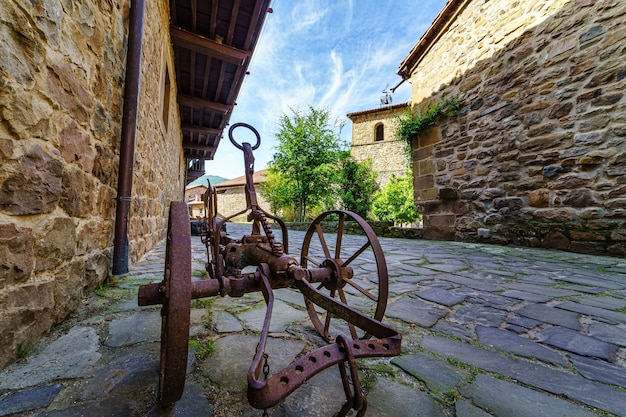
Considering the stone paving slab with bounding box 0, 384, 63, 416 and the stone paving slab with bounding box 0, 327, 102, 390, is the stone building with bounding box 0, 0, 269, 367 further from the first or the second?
the stone paving slab with bounding box 0, 384, 63, 416

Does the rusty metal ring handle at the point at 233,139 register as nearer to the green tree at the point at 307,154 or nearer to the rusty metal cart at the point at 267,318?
the rusty metal cart at the point at 267,318

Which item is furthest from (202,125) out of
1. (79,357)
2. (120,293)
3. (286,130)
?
(79,357)

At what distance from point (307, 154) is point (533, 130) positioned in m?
9.74

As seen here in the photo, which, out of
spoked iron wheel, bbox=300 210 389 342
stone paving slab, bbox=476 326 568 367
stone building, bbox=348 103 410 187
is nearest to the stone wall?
stone building, bbox=348 103 410 187

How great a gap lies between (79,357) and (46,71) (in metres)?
1.39

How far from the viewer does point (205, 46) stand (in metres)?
5.13

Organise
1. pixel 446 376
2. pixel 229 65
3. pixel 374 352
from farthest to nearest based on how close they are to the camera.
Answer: pixel 229 65 → pixel 446 376 → pixel 374 352

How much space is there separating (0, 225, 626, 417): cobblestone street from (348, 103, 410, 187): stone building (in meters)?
19.9

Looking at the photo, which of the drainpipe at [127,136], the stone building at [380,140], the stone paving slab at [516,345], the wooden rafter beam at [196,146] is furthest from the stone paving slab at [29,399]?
the stone building at [380,140]

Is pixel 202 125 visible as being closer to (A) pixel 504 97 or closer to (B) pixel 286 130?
(B) pixel 286 130

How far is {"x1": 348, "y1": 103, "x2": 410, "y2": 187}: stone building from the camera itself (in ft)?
70.0

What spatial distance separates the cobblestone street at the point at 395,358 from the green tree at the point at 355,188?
1416cm

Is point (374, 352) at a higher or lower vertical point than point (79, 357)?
higher

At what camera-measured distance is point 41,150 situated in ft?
4.46
